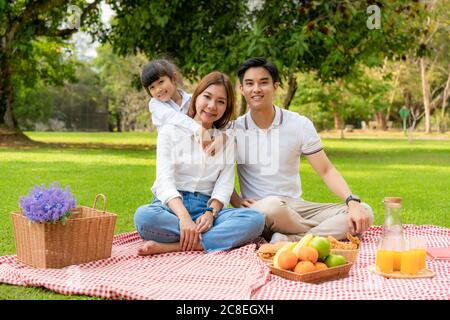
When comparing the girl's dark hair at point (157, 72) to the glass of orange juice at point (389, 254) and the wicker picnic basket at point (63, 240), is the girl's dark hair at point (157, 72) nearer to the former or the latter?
the wicker picnic basket at point (63, 240)

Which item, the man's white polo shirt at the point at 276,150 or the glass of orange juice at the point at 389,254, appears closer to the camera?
the glass of orange juice at the point at 389,254

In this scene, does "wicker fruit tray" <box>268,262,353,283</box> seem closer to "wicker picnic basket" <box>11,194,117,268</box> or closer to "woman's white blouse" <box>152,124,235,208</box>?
"woman's white blouse" <box>152,124,235,208</box>

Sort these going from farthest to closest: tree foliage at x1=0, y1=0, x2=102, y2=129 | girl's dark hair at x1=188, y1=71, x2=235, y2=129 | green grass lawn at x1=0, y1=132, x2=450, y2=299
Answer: tree foliage at x1=0, y1=0, x2=102, y2=129, green grass lawn at x1=0, y1=132, x2=450, y2=299, girl's dark hair at x1=188, y1=71, x2=235, y2=129

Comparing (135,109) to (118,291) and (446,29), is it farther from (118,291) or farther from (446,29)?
(118,291)

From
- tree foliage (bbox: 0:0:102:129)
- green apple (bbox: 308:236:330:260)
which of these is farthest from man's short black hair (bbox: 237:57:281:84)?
tree foliage (bbox: 0:0:102:129)

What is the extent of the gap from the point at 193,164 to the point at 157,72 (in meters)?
0.79

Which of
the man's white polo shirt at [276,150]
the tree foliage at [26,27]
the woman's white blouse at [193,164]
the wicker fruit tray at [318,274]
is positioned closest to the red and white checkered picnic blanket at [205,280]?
the wicker fruit tray at [318,274]

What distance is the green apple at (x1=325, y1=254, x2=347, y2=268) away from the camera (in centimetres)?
343

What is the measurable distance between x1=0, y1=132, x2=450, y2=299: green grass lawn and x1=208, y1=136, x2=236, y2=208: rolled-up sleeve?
4.09ft

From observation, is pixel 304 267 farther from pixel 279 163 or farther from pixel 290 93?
pixel 290 93

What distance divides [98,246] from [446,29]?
97.5 ft

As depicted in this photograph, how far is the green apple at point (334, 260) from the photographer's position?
3432 millimetres

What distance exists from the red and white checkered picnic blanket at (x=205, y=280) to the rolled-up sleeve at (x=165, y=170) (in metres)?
0.37

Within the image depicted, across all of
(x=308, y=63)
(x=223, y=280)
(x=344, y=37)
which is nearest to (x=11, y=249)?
(x=223, y=280)
